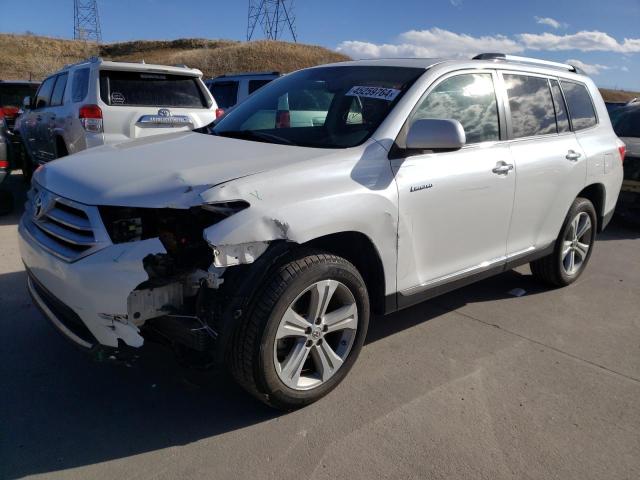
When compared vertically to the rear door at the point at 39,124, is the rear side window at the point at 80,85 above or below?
above

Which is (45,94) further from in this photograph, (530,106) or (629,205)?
(629,205)

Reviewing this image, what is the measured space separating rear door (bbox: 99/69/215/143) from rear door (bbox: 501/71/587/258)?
4.07 metres

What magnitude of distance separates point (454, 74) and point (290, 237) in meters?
1.80

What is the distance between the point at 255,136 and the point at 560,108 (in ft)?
8.99

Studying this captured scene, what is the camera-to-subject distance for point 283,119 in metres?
3.72

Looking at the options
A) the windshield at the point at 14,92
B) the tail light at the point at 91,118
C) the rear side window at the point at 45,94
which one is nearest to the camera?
the tail light at the point at 91,118

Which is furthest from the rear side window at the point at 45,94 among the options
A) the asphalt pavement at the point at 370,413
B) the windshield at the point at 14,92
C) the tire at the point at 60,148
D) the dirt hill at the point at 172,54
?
the dirt hill at the point at 172,54

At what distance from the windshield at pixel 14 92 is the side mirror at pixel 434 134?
456 inches

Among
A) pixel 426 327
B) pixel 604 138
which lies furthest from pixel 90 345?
pixel 604 138

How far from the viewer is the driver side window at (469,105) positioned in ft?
11.0

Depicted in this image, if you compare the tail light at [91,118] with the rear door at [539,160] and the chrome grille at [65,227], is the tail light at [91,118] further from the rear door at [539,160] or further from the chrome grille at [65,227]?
the rear door at [539,160]

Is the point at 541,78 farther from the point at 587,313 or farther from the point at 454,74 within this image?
the point at 587,313

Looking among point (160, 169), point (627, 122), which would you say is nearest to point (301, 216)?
point (160, 169)

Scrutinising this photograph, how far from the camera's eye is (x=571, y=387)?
10.6ft
